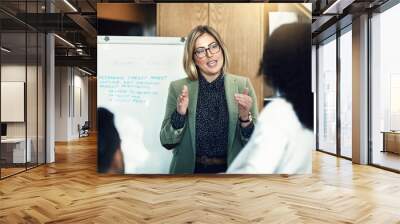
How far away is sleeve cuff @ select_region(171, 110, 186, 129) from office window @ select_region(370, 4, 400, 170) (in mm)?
4154

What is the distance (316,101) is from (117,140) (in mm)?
7303

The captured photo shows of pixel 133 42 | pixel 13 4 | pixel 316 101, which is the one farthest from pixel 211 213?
pixel 316 101

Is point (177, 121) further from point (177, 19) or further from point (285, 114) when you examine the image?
point (285, 114)

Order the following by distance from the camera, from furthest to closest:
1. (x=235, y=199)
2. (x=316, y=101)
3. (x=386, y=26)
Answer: (x=316, y=101), (x=386, y=26), (x=235, y=199)

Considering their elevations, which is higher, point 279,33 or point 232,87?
point 279,33

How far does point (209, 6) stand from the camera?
263 inches

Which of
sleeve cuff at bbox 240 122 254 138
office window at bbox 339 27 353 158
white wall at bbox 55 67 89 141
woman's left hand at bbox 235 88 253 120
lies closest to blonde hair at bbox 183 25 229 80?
woman's left hand at bbox 235 88 253 120

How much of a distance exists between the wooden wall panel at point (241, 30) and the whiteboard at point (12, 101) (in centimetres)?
376

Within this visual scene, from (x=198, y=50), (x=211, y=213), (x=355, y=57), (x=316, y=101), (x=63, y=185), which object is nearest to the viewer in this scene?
(x=211, y=213)

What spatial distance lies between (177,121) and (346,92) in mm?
5093

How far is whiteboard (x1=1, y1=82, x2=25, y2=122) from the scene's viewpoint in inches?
269

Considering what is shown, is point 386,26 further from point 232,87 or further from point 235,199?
Result: point 235,199

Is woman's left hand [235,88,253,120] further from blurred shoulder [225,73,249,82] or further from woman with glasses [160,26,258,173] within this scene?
A: blurred shoulder [225,73,249,82]

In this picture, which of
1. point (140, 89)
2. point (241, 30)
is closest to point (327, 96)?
point (241, 30)
